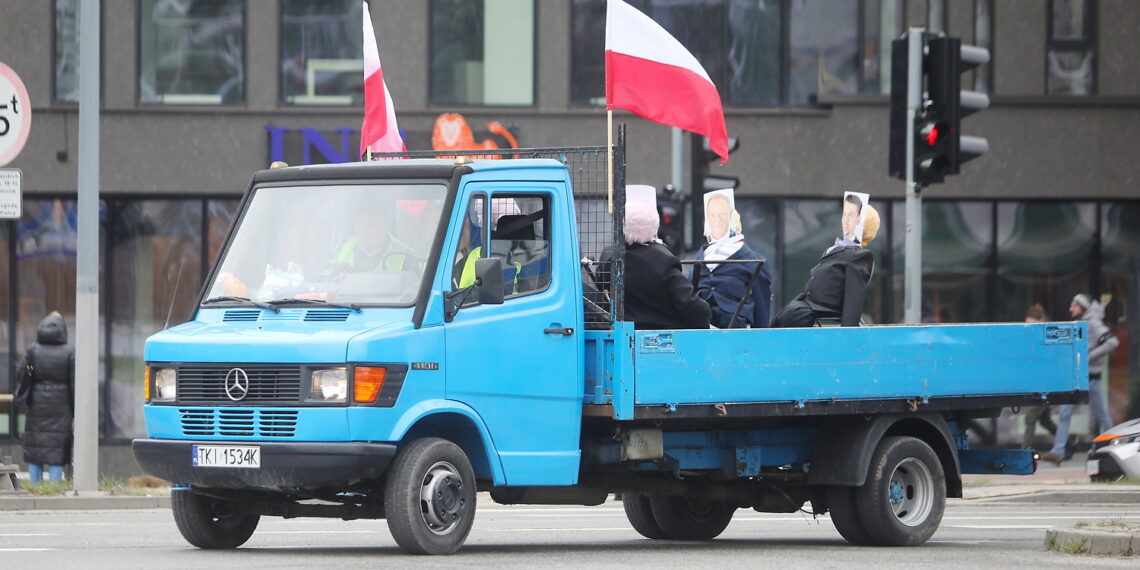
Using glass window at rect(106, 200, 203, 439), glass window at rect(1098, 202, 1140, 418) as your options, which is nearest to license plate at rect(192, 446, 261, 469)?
glass window at rect(106, 200, 203, 439)

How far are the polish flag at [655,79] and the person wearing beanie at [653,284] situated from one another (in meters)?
0.94

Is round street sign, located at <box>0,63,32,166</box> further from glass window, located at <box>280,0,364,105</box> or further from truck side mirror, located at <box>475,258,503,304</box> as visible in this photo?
truck side mirror, located at <box>475,258,503,304</box>

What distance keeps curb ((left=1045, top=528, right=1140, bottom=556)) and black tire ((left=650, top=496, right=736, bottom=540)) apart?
254 cm

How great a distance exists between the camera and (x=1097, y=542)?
11.2 meters

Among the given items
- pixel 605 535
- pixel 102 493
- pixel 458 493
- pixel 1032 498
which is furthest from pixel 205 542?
pixel 1032 498

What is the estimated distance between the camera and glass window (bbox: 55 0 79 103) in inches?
998

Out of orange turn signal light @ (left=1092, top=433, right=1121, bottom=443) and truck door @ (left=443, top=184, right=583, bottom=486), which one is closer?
truck door @ (left=443, top=184, right=583, bottom=486)

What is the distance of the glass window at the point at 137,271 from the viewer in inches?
1008

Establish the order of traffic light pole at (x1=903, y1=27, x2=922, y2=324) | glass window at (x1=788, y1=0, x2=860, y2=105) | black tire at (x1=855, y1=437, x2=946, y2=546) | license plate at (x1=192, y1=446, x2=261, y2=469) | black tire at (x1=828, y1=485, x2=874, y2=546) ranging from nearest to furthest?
license plate at (x1=192, y1=446, x2=261, y2=469)
black tire at (x1=855, y1=437, x2=946, y2=546)
black tire at (x1=828, y1=485, x2=874, y2=546)
traffic light pole at (x1=903, y1=27, x2=922, y2=324)
glass window at (x1=788, y1=0, x2=860, y2=105)

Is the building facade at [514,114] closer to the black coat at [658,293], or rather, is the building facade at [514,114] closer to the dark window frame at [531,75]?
the dark window frame at [531,75]

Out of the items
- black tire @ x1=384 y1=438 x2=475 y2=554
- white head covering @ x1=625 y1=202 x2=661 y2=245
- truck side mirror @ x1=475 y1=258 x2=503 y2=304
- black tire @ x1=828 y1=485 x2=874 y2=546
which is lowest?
black tire @ x1=828 y1=485 x2=874 y2=546

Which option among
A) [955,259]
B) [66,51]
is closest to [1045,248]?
[955,259]

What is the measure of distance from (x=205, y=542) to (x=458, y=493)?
1772 mm

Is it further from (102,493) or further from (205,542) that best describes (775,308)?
(205,542)
